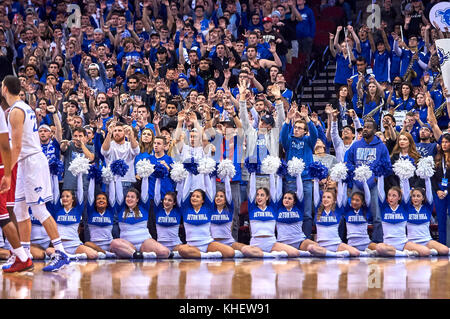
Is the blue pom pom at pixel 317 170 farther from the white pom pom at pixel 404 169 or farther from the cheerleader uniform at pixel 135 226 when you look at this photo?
the cheerleader uniform at pixel 135 226

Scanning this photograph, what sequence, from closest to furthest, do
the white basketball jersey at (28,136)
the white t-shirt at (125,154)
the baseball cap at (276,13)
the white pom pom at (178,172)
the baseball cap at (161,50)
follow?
the white basketball jersey at (28,136) < the white pom pom at (178,172) < the white t-shirt at (125,154) < the baseball cap at (161,50) < the baseball cap at (276,13)

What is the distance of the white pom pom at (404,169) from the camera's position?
10.2 m

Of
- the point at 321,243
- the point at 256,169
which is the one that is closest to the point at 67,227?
the point at 256,169

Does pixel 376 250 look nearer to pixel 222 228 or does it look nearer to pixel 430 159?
pixel 430 159

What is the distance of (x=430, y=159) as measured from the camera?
10.3m

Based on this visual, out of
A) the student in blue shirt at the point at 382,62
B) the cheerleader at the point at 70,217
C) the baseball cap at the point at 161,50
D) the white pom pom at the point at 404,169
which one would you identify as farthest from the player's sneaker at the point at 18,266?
the student in blue shirt at the point at 382,62

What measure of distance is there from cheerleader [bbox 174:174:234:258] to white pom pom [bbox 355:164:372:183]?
1.99 meters

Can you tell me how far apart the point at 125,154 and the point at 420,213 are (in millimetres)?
4218

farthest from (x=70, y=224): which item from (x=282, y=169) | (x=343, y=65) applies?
(x=343, y=65)

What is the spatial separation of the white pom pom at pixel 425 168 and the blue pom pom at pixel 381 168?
0.39 m

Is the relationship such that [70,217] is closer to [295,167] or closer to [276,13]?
[295,167]

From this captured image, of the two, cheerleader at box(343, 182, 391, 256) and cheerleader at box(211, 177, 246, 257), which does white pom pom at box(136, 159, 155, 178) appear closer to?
cheerleader at box(211, 177, 246, 257)

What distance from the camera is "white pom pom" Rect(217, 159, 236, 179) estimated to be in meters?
10.2

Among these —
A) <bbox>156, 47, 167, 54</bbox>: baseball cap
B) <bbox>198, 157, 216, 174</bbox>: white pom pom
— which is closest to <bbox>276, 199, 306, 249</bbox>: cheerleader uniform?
<bbox>198, 157, 216, 174</bbox>: white pom pom
